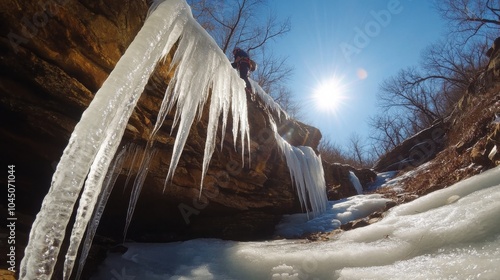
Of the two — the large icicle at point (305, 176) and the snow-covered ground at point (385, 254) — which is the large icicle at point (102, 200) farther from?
the large icicle at point (305, 176)

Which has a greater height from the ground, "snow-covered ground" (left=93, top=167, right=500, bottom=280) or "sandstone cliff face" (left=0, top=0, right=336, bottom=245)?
"sandstone cliff face" (left=0, top=0, right=336, bottom=245)

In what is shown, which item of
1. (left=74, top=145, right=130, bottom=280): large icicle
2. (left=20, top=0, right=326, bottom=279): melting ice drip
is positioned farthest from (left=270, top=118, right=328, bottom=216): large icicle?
(left=74, top=145, right=130, bottom=280): large icicle

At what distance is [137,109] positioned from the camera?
10.5 ft

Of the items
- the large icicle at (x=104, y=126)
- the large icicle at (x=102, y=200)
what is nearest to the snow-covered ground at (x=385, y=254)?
the large icicle at (x=102, y=200)

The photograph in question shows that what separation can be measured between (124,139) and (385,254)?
112 inches

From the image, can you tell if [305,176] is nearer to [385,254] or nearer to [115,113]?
[385,254]

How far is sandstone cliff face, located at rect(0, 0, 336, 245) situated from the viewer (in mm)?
2457

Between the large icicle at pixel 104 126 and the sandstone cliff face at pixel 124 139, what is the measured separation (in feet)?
1.73

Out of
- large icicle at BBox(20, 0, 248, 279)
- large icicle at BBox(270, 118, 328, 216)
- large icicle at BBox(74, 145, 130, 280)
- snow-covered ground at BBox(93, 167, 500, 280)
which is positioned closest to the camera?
large icicle at BBox(20, 0, 248, 279)

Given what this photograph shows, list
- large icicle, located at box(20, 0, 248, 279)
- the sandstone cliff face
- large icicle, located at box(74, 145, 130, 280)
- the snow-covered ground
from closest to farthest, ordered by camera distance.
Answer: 1. large icicle, located at box(20, 0, 248, 279)
2. the snow-covered ground
3. the sandstone cliff face
4. large icicle, located at box(74, 145, 130, 280)

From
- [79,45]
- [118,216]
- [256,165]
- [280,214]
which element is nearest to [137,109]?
[79,45]

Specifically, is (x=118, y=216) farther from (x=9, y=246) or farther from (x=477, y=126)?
(x=477, y=126)

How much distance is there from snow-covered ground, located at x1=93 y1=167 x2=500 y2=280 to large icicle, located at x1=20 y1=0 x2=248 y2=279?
3.91ft

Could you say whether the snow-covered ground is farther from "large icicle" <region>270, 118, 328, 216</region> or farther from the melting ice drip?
"large icicle" <region>270, 118, 328, 216</region>
